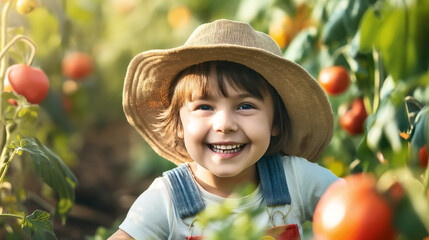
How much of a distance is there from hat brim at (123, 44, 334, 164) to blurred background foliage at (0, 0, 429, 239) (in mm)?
177

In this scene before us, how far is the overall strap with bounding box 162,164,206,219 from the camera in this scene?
1.88 metres

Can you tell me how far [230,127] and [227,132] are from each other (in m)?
0.03

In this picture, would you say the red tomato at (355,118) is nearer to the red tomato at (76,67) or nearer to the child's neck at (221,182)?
the child's neck at (221,182)

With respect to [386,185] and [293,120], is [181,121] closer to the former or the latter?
[293,120]

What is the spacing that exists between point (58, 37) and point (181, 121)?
6.77ft

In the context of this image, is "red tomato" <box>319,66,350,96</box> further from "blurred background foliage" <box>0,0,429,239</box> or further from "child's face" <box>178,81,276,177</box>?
"child's face" <box>178,81,276,177</box>

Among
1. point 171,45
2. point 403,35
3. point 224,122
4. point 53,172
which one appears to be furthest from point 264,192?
point 171,45

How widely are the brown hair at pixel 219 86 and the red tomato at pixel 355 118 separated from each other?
1.68 ft

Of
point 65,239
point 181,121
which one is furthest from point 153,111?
point 65,239

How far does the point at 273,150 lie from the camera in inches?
81.9

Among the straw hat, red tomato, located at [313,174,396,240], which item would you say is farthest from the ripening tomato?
red tomato, located at [313,174,396,240]

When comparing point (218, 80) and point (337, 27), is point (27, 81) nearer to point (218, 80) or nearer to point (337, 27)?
point (218, 80)

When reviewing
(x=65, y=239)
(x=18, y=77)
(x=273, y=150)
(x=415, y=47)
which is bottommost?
(x=65, y=239)

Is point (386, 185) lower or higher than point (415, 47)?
lower
